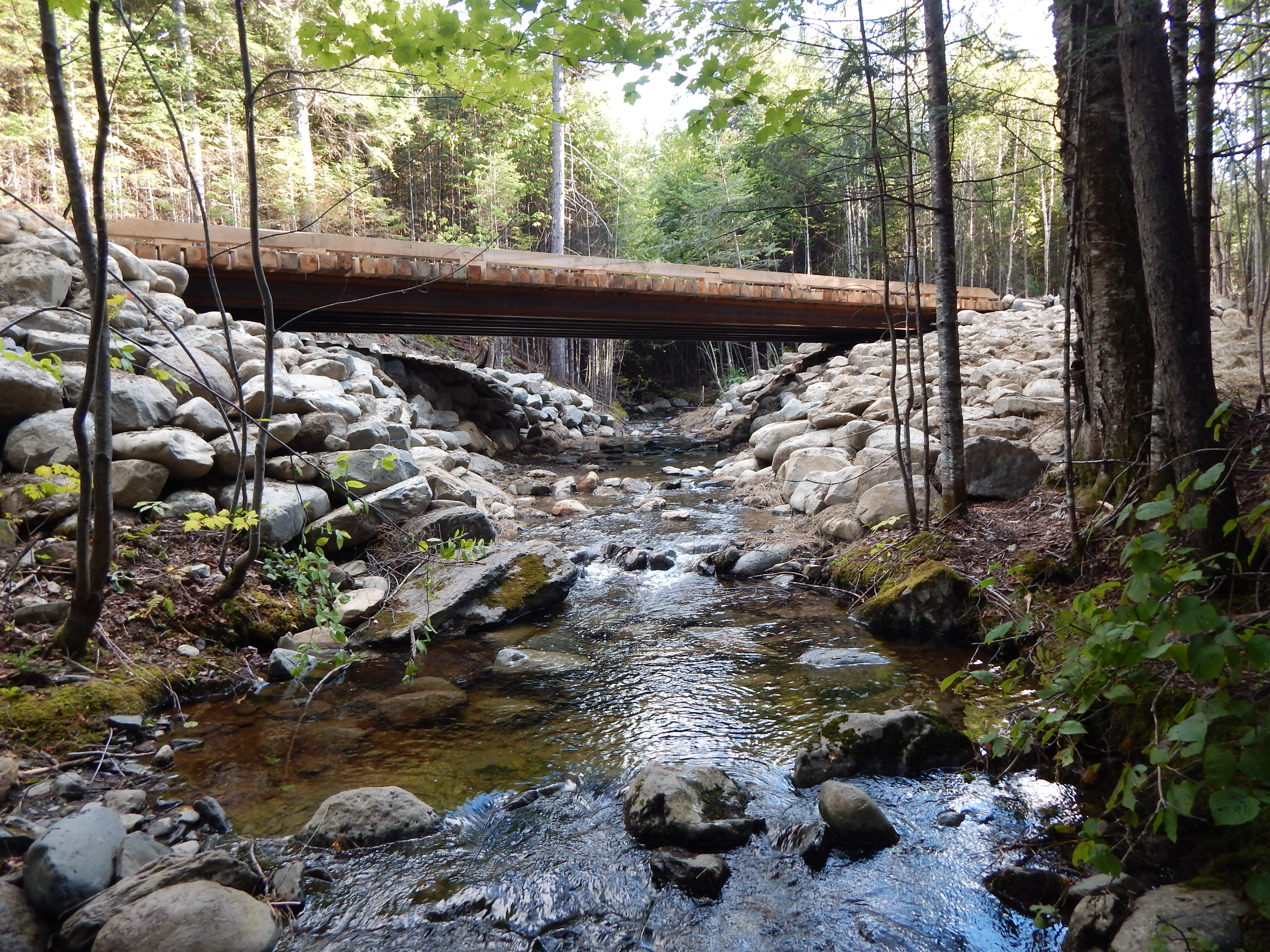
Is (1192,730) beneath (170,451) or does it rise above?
beneath

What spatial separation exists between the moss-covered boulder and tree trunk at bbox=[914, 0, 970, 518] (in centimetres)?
89

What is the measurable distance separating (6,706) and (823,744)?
398 cm

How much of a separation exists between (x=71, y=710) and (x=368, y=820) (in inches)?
72.0

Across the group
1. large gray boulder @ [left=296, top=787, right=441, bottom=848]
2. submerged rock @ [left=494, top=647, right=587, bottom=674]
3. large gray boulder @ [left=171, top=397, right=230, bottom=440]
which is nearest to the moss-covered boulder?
submerged rock @ [left=494, top=647, right=587, bottom=674]

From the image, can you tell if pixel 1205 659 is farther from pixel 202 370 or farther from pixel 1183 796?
pixel 202 370

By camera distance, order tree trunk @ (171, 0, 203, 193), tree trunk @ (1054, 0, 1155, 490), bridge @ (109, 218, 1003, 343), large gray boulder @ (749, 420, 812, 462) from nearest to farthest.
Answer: tree trunk @ (1054, 0, 1155, 490), bridge @ (109, 218, 1003, 343), large gray boulder @ (749, 420, 812, 462), tree trunk @ (171, 0, 203, 193)

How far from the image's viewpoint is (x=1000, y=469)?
20.5ft

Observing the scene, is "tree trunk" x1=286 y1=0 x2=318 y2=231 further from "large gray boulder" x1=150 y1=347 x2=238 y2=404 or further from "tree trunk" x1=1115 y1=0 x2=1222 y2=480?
"tree trunk" x1=1115 y1=0 x2=1222 y2=480

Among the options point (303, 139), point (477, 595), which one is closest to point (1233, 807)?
point (477, 595)

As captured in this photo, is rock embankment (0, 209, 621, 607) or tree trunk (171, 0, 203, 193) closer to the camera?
rock embankment (0, 209, 621, 607)

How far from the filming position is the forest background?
4941mm

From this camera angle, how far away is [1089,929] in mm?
2250

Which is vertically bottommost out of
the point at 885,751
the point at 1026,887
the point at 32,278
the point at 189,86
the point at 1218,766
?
the point at 1026,887

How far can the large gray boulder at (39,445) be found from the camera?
15.9 ft
